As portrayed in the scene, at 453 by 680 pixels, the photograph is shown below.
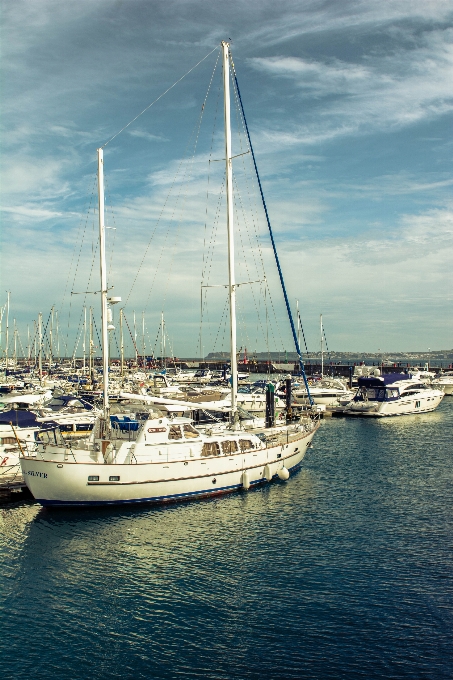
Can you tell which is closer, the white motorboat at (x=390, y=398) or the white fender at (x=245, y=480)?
the white fender at (x=245, y=480)

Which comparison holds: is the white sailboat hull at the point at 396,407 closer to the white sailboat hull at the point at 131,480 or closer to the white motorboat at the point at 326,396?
the white motorboat at the point at 326,396

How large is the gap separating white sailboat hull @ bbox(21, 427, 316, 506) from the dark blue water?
0.74 m

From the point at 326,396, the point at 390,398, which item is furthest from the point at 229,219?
the point at 326,396

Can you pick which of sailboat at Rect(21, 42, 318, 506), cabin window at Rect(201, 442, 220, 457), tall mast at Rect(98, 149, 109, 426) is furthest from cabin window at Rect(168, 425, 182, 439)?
tall mast at Rect(98, 149, 109, 426)

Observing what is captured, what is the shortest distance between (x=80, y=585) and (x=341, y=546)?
34.4 ft

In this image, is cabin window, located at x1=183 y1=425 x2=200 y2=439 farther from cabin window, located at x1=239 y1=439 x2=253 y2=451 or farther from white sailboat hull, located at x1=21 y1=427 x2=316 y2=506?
cabin window, located at x1=239 y1=439 x2=253 y2=451

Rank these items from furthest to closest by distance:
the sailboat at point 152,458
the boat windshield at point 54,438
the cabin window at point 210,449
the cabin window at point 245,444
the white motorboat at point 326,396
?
the white motorboat at point 326,396 < the cabin window at point 245,444 < the cabin window at point 210,449 < the boat windshield at point 54,438 < the sailboat at point 152,458

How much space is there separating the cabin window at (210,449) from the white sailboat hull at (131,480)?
0.40 m

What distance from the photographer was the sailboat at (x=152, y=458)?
27734mm

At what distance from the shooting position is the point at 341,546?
23.7 meters

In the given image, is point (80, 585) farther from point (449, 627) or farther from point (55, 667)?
point (449, 627)

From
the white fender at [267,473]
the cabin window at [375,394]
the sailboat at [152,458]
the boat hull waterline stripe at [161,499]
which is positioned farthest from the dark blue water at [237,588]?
the cabin window at [375,394]

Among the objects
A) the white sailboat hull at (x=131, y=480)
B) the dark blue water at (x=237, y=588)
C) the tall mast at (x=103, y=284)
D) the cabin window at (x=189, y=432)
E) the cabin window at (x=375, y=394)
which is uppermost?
the tall mast at (x=103, y=284)

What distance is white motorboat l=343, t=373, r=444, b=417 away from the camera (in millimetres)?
70938
